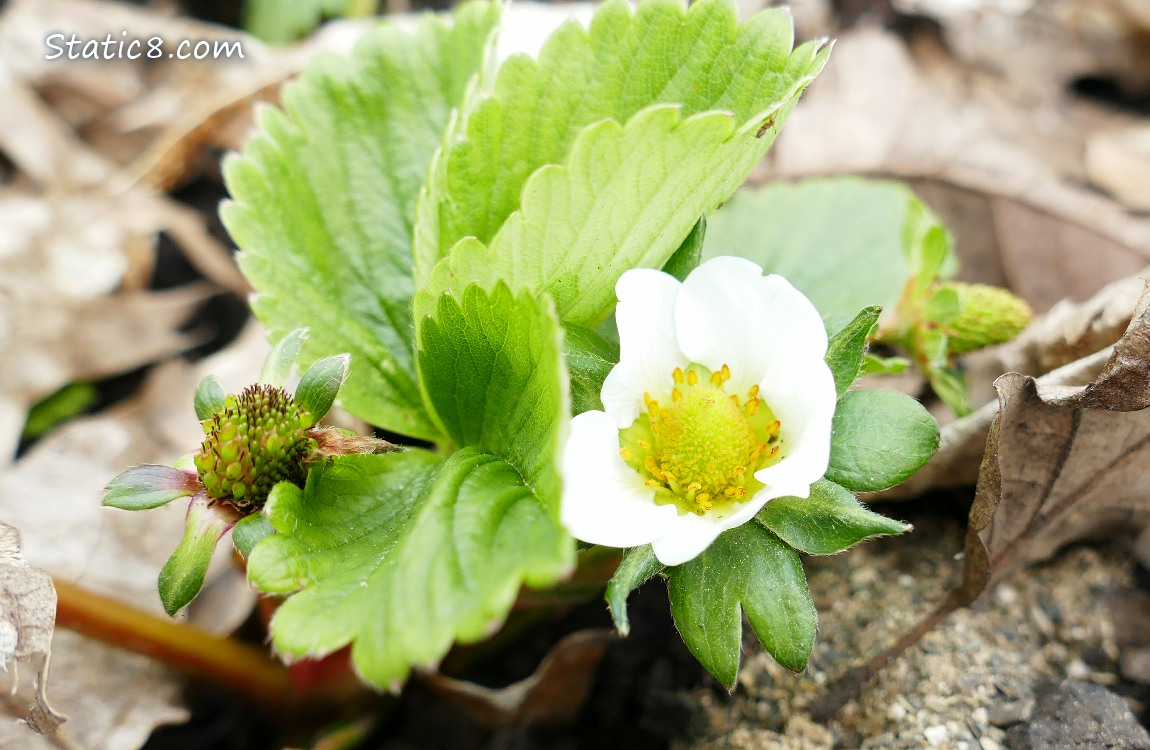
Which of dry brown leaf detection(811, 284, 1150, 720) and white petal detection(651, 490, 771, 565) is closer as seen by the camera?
white petal detection(651, 490, 771, 565)

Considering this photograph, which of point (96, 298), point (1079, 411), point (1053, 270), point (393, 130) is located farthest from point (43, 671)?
point (1053, 270)

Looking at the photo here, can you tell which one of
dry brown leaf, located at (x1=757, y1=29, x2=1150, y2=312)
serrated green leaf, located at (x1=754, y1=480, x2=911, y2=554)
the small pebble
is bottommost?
the small pebble

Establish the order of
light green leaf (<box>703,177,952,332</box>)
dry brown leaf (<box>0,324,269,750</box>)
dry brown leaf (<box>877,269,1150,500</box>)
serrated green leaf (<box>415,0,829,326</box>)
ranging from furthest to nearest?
1. light green leaf (<box>703,177,952,332</box>)
2. dry brown leaf (<box>0,324,269,750</box>)
3. dry brown leaf (<box>877,269,1150,500</box>)
4. serrated green leaf (<box>415,0,829,326</box>)

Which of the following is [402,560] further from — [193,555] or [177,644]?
[177,644]

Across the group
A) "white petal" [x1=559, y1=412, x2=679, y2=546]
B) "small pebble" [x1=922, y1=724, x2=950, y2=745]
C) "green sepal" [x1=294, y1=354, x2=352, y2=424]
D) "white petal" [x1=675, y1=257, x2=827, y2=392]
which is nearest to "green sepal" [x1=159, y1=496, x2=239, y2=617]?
"green sepal" [x1=294, y1=354, x2=352, y2=424]

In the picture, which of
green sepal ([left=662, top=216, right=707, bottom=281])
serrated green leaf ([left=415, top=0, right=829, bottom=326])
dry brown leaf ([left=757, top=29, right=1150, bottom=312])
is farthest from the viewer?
dry brown leaf ([left=757, top=29, right=1150, bottom=312])

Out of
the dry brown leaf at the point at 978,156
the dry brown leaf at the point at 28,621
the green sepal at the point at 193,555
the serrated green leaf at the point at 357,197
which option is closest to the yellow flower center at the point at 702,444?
the serrated green leaf at the point at 357,197

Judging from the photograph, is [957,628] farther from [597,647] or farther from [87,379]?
[87,379]

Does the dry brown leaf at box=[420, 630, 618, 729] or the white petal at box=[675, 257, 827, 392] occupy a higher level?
the white petal at box=[675, 257, 827, 392]

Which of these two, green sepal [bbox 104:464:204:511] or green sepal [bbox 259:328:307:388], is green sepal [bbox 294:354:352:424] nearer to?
green sepal [bbox 259:328:307:388]
